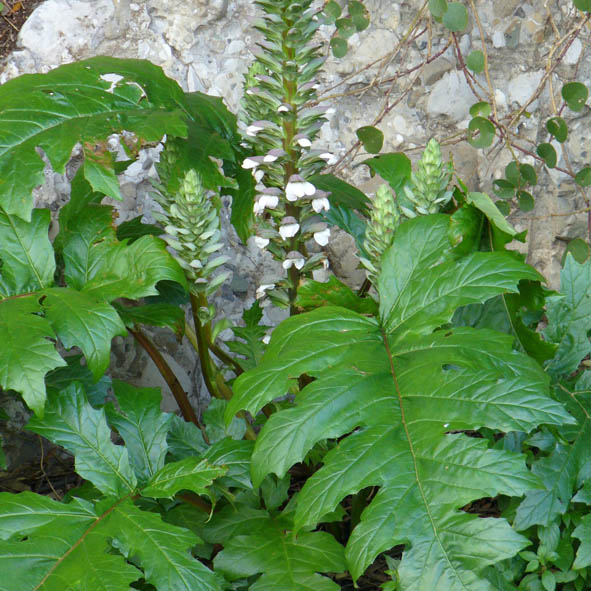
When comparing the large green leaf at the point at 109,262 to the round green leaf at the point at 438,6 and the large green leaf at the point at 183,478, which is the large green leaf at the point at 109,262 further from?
the round green leaf at the point at 438,6

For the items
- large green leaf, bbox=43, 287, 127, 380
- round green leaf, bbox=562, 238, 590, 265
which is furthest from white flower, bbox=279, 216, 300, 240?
round green leaf, bbox=562, 238, 590, 265

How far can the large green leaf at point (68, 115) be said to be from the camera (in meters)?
1.45

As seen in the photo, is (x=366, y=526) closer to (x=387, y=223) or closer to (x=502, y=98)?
(x=387, y=223)

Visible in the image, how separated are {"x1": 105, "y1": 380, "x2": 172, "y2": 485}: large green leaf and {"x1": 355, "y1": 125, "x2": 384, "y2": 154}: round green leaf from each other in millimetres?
1143

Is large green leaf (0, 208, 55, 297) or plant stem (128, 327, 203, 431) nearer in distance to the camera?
large green leaf (0, 208, 55, 297)

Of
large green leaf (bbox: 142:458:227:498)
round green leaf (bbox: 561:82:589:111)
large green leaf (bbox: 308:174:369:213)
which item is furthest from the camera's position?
round green leaf (bbox: 561:82:589:111)

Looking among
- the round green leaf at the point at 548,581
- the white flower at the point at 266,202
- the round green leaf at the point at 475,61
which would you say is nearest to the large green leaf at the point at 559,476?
the round green leaf at the point at 548,581

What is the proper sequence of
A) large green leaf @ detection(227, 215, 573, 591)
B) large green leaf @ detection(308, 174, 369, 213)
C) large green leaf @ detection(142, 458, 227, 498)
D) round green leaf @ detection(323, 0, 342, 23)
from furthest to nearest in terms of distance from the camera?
round green leaf @ detection(323, 0, 342, 23)
large green leaf @ detection(308, 174, 369, 213)
large green leaf @ detection(142, 458, 227, 498)
large green leaf @ detection(227, 215, 573, 591)

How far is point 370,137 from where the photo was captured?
92.0 inches

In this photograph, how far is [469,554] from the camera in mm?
1133

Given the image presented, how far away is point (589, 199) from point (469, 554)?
6.26ft

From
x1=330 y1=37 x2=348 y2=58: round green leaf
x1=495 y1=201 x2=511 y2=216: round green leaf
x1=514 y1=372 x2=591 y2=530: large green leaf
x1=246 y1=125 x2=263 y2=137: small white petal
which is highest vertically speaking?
x1=330 y1=37 x2=348 y2=58: round green leaf

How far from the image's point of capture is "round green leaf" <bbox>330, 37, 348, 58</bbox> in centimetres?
246

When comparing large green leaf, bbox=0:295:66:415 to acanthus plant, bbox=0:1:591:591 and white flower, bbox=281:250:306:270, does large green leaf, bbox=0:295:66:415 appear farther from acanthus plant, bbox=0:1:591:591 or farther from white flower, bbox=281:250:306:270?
white flower, bbox=281:250:306:270
